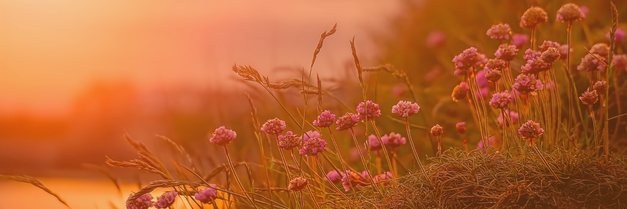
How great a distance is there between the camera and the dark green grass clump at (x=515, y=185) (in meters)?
1.47

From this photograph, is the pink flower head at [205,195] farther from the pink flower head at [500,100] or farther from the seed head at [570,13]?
the seed head at [570,13]

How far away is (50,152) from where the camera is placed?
7.37 metres

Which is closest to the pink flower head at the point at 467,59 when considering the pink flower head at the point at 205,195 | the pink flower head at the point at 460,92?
the pink flower head at the point at 460,92

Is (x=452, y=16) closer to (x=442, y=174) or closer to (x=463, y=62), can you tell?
(x=463, y=62)

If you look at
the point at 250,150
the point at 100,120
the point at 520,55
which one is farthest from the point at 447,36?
the point at 100,120

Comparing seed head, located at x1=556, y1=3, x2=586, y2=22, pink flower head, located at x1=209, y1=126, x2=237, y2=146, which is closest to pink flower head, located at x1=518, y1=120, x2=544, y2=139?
seed head, located at x1=556, y1=3, x2=586, y2=22

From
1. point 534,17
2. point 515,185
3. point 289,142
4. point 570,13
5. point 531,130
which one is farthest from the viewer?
point 534,17

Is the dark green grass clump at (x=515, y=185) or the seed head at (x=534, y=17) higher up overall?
the seed head at (x=534, y=17)

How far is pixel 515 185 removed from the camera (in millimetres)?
1407

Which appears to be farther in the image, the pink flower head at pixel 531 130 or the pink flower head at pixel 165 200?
the pink flower head at pixel 165 200

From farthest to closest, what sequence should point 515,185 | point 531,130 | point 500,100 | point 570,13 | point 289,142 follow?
point 570,13, point 500,100, point 289,142, point 531,130, point 515,185

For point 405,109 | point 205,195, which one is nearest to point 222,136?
point 205,195

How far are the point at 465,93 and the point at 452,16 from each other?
3060mm

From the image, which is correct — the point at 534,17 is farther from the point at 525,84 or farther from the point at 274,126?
the point at 274,126
